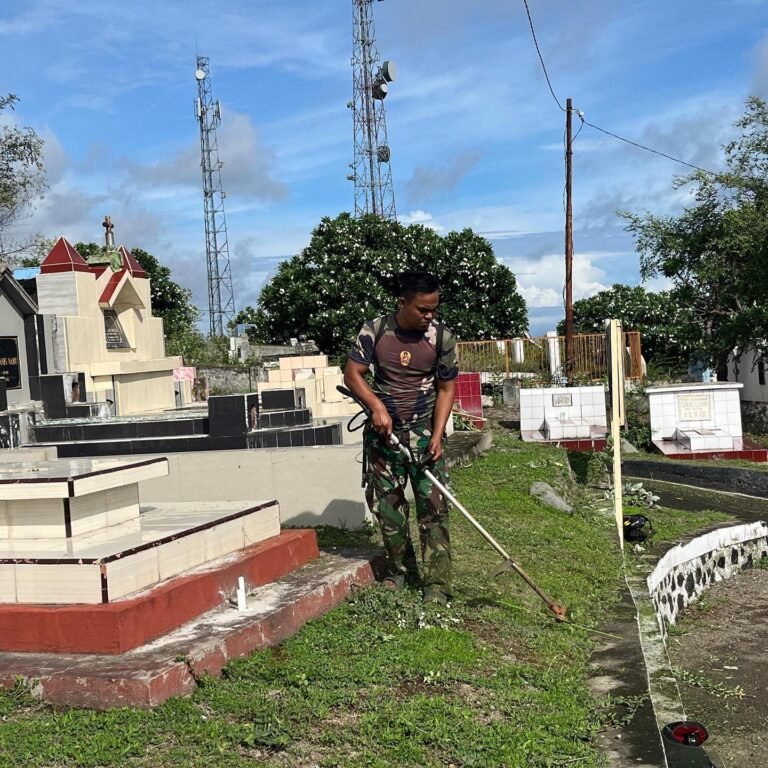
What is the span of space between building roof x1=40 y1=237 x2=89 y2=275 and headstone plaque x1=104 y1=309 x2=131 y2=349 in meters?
1.06

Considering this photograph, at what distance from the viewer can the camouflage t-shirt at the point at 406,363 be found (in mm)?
5230

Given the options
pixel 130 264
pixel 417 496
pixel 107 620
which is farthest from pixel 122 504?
pixel 130 264

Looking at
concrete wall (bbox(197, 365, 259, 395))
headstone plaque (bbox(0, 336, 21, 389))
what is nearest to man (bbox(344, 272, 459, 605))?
headstone plaque (bbox(0, 336, 21, 389))

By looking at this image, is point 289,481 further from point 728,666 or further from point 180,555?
point 728,666

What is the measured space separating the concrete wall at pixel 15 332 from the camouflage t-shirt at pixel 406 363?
11.9m

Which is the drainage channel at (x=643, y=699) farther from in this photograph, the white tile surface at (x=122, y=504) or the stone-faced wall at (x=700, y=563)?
the white tile surface at (x=122, y=504)

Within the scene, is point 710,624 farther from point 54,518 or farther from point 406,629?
point 54,518

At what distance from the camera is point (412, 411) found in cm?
528

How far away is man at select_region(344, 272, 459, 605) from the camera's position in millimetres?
5227

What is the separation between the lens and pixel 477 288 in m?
38.5

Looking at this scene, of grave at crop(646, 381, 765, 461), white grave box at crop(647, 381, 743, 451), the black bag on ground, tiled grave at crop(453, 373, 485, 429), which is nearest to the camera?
the black bag on ground

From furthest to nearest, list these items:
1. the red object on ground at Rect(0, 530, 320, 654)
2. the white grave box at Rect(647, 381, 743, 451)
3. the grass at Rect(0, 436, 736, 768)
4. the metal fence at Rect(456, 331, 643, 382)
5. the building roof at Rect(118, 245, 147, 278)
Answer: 1. the metal fence at Rect(456, 331, 643, 382)
2. the white grave box at Rect(647, 381, 743, 451)
3. the building roof at Rect(118, 245, 147, 278)
4. the red object on ground at Rect(0, 530, 320, 654)
5. the grass at Rect(0, 436, 736, 768)

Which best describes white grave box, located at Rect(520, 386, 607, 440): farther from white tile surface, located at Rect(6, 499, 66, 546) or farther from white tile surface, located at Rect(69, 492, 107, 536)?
white tile surface, located at Rect(6, 499, 66, 546)

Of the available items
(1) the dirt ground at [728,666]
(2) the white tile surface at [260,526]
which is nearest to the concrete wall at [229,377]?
(1) the dirt ground at [728,666]
